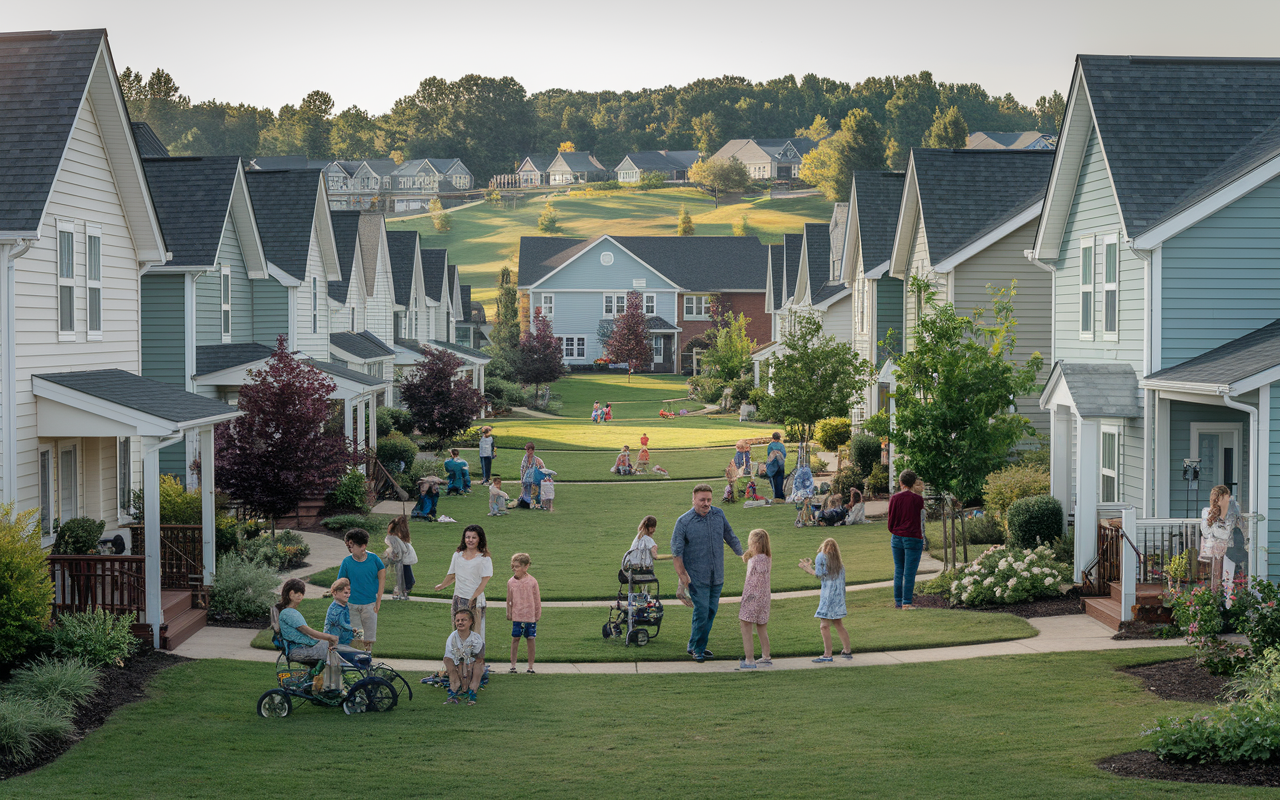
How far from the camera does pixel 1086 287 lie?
68.0 feet

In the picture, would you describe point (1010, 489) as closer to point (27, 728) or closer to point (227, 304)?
point (27, 728)

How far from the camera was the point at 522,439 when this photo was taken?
48469 millimetres

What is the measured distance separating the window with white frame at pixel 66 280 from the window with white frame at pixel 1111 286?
16.8 meters

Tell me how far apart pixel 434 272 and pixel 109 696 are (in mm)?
52233

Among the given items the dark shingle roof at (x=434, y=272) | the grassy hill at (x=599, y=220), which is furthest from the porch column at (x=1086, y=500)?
the grassy hill at (x=599, y=220)

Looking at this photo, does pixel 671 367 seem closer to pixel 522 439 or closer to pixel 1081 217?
pixel 522 439

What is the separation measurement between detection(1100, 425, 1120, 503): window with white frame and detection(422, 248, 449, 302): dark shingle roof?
1784 inches

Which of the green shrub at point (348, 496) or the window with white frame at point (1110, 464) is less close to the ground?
the window with white frame at point (1110, 464)

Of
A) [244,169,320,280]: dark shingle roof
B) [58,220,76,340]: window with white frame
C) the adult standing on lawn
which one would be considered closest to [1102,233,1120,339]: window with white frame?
the adult standing on lawn

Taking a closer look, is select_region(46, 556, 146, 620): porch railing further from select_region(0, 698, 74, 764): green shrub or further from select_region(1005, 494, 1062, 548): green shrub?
select_region(1005, 494, 1062, 548): green shrub

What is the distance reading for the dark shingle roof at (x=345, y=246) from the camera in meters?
41.5

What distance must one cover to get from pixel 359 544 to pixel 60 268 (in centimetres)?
767

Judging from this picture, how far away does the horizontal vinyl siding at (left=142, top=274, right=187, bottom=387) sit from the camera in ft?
80.7

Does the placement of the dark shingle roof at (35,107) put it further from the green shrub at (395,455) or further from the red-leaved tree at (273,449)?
the green shrub at (395,455)
